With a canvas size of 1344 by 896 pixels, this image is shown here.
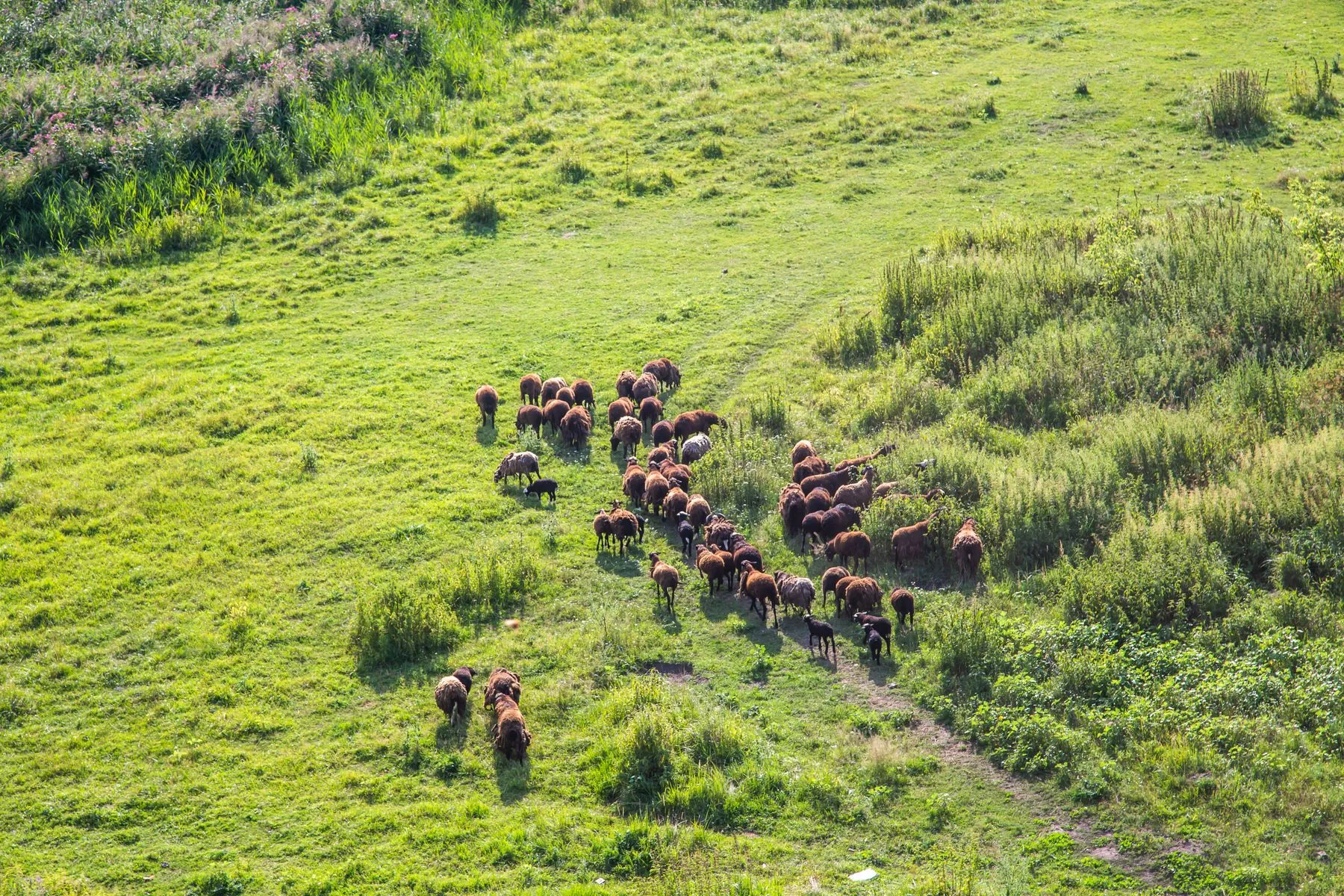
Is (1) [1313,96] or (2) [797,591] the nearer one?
(2) [797,591]

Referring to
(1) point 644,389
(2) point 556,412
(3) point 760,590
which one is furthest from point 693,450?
(3) point 760,590

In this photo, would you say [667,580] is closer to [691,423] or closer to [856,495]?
[856,495]

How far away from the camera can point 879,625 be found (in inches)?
619

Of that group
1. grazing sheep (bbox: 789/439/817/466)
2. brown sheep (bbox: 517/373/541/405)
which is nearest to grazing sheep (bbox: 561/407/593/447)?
brown sheep (bbox: 517/373/541/405)

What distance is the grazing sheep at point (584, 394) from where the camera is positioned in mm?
23625

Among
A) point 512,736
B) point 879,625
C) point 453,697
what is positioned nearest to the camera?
point 512,736

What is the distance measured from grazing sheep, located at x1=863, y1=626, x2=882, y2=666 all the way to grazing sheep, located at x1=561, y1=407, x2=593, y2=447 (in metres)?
8.36

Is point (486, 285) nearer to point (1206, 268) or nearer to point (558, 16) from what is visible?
point (1206, 268)

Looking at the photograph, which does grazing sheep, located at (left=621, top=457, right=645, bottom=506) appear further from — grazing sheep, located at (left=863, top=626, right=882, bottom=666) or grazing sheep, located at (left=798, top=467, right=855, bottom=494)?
grazing sheep, located at (left=863, top=626, right=882, bottom=666)

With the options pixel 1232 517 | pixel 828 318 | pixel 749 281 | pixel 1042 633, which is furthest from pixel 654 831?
pixel 749 281

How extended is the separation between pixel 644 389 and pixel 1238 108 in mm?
22542

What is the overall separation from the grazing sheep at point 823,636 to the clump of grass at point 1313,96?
28.3 meters

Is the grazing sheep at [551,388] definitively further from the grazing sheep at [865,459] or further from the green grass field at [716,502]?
the grazing sheep at [865,459]

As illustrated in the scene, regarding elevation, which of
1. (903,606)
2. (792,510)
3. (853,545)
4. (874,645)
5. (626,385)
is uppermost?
(626,385)
